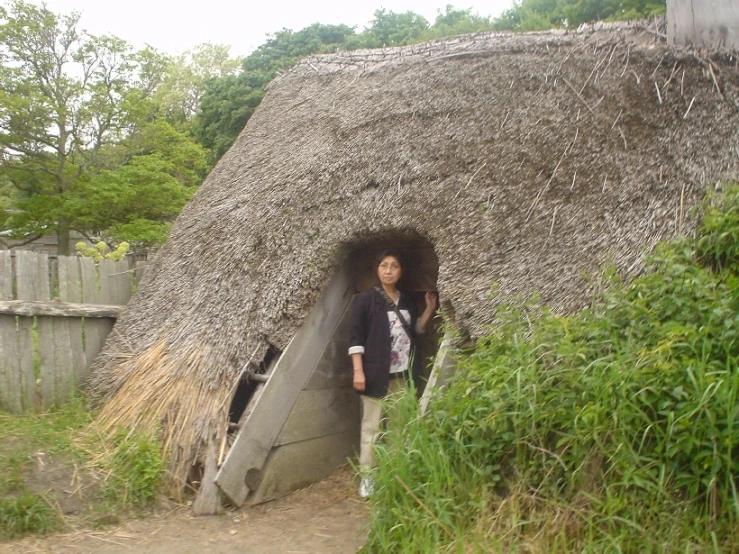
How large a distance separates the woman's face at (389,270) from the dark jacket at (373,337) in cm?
11

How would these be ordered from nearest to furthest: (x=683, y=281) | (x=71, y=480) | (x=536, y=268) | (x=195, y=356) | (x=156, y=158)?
(x=683, y=281) → (x=536, y=268) → (x=71, y=480) → (x=195, y=356) → (x=156, y=158)

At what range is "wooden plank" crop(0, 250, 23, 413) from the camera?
5.11 m

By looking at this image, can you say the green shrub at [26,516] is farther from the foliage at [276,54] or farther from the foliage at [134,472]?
the foliage at [276,54]

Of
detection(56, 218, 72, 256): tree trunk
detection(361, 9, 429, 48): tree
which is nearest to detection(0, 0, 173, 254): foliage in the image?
detection(56, 218, 72, 256): tree trunk

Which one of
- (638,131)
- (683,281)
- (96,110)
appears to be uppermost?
(96,110)

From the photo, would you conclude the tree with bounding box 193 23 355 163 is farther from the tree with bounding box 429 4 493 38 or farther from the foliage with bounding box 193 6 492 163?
the tree with bounding box 429 4 493 38

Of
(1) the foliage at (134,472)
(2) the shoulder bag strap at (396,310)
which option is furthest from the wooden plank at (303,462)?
(2) the shoulder bag strap at (396,310)

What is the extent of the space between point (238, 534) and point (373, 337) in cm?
152

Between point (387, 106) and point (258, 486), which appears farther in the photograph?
point (387, 106)

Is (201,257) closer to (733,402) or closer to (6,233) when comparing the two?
(733,402)

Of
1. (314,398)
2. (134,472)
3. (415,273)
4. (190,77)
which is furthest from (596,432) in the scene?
(190,77)

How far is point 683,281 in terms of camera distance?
321 centimetres

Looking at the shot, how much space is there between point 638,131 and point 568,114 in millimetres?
539

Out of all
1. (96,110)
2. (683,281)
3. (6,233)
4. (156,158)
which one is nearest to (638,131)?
(683,281)
